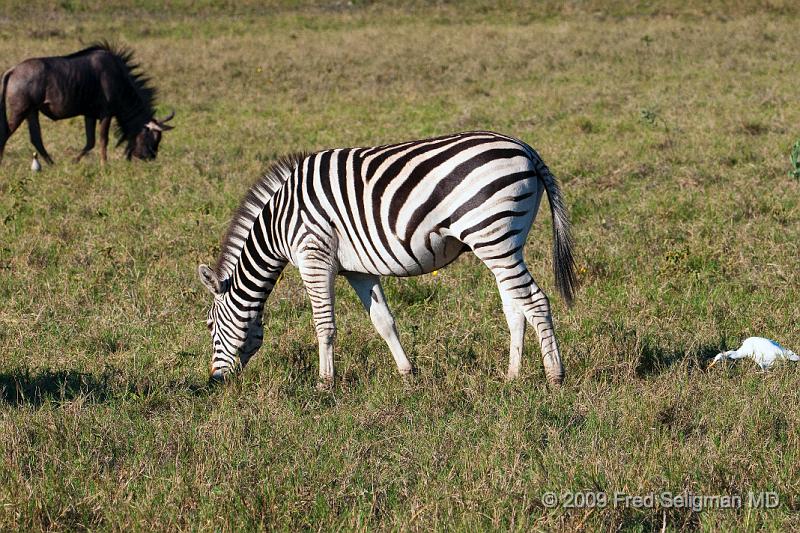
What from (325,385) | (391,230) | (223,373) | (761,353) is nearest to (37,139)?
(223,373)

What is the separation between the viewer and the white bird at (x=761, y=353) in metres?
5.37

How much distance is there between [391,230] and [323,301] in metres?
0.62

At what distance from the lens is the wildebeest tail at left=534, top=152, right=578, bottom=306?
548cm

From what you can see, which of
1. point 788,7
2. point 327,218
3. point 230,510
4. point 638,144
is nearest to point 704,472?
point 230,510

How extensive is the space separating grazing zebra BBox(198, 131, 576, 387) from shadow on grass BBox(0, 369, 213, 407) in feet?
1.22

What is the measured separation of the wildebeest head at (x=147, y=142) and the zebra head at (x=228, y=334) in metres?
7.78

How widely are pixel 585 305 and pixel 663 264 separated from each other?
1071 millimetres

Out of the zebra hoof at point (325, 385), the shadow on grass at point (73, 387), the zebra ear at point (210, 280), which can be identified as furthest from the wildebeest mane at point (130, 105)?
the zebra hoof at point (325, 385)

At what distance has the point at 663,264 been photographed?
7.51 metres

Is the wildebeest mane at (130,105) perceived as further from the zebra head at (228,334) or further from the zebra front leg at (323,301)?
the zebra front leg at (323,301)

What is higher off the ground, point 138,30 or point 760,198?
point 138,30

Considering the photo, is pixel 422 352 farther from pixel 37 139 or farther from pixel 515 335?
pixel 37 139

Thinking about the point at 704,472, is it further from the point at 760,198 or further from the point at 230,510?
the point at 760,198

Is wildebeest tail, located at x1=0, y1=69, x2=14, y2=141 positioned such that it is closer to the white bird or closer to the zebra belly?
the zebra belly
